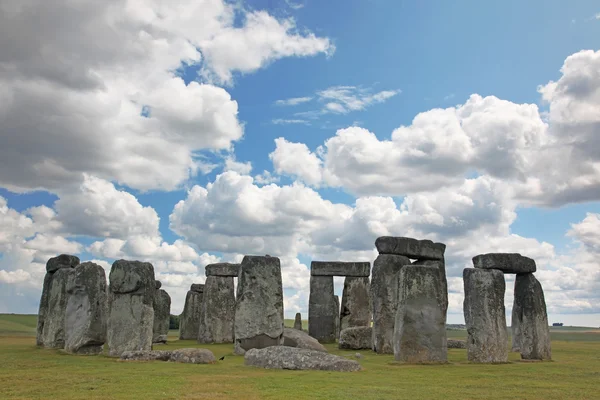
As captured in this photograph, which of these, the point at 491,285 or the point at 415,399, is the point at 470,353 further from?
the point at 415,399

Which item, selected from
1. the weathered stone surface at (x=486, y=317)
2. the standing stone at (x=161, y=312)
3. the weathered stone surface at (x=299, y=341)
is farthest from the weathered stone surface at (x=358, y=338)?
the standing stone at (x=161, y=312)

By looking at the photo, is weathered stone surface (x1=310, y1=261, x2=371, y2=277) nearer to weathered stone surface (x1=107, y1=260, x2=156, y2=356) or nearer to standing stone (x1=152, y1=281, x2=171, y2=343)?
standing stone (x1=152, y1=281, x2=171, y2=343)

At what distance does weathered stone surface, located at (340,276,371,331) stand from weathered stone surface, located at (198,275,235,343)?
5.03m

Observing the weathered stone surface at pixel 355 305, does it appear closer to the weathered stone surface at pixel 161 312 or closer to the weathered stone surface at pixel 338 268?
the weathered stone surface at pixel 338 268

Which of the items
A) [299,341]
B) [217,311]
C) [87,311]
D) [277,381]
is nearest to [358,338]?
[299,341]

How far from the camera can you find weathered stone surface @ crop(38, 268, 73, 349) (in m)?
18.3

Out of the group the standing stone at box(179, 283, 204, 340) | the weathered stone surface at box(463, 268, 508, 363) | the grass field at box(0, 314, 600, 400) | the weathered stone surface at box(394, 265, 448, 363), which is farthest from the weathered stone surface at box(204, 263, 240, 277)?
the weathered stone surface at box(463, 268, 508, 363)

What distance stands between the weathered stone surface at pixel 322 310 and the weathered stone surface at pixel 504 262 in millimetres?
10673

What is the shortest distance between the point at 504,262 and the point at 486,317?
1.93 m

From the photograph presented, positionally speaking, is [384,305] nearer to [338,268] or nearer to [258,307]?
[258,307]

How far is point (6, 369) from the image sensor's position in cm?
1216

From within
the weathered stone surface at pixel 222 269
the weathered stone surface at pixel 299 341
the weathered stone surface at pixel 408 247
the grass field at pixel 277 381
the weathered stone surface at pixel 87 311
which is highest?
the weathered stone surface at pixel 408 247

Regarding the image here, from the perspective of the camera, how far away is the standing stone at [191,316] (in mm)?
26953

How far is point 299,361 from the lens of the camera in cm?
1205
